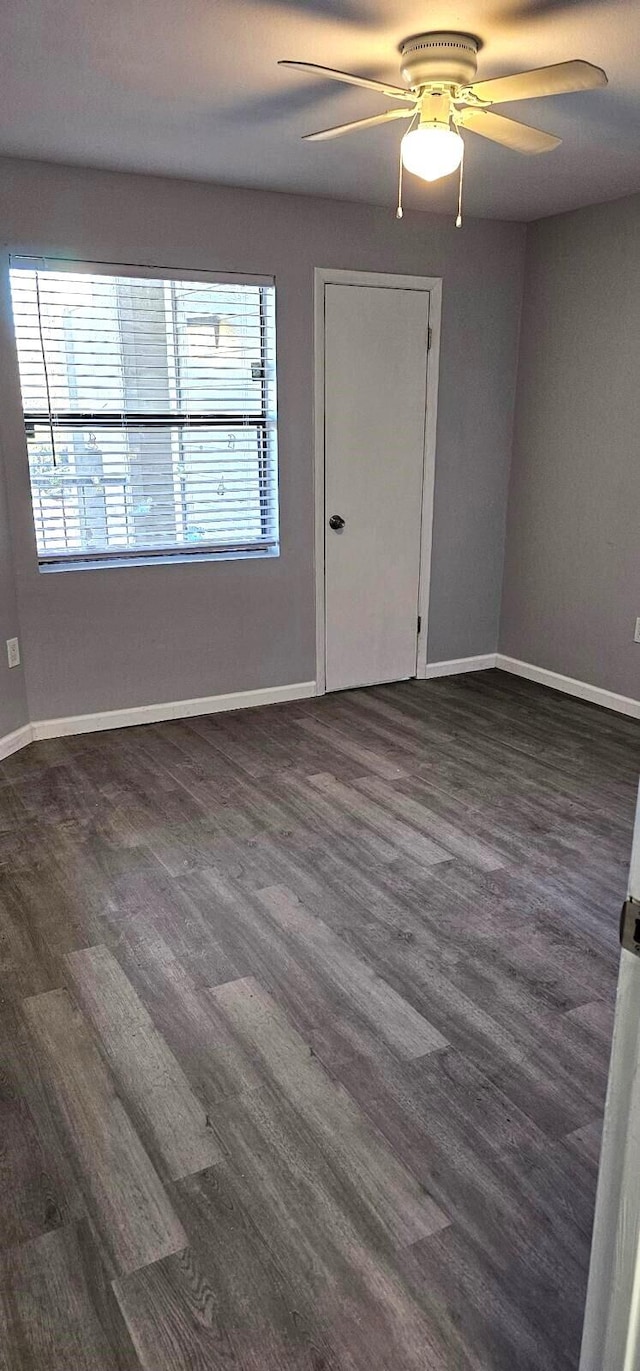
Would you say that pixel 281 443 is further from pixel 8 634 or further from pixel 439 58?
pixel 439 58

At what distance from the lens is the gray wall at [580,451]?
4.31m

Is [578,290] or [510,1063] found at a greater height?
[578,290]

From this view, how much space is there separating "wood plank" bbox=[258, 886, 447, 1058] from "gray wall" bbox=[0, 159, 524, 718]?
182 centimetres

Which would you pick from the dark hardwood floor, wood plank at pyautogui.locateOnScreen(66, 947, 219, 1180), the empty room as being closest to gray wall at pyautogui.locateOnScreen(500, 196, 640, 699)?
the empty room

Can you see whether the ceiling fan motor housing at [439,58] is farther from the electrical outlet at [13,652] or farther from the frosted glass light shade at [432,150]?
the electrical outlet at [13,652]

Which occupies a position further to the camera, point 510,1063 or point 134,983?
point 134,983

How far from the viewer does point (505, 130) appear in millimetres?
2635

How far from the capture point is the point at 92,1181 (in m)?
1.77

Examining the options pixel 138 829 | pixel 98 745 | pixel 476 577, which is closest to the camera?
pixel 138 829

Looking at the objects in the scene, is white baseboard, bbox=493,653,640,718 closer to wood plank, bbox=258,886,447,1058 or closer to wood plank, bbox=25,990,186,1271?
wood plank, bbox=258,886,447,1058

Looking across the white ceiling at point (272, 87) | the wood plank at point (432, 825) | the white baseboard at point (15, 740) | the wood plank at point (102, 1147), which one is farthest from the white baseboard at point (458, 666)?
the wood plank at point (102, 1147)

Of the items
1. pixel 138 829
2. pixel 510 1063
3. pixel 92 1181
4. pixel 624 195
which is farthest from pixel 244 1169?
pixel 624 195

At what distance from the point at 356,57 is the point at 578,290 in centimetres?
229

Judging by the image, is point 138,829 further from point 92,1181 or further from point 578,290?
point 578,290
